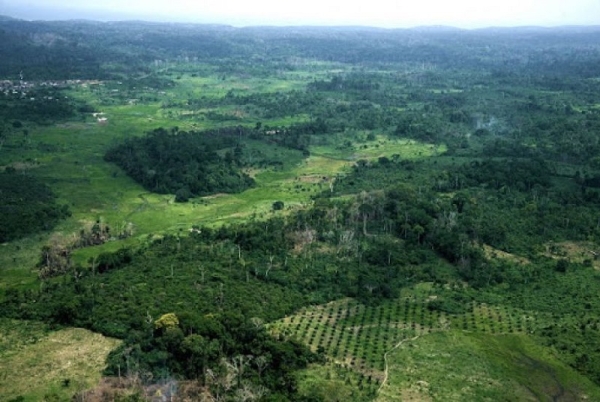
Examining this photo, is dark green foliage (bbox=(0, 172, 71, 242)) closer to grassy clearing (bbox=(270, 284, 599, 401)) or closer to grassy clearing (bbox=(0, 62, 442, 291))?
grassy clearing (bbox=(0, 62, 442, 291))

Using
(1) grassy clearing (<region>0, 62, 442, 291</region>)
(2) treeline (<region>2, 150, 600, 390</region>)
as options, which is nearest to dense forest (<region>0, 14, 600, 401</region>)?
A: (2) treeline (<region>2, 150, 600, 390</region>)

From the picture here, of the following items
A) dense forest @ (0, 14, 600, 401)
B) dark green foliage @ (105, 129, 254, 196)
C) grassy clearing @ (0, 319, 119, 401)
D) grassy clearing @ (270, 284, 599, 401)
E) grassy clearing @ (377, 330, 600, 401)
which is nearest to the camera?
grassy clearing @ (0, 319, 119, 401)

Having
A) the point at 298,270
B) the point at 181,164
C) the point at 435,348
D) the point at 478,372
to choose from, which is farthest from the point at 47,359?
the point at 181,164

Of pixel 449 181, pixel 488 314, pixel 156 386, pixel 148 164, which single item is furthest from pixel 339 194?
pixel 156 386

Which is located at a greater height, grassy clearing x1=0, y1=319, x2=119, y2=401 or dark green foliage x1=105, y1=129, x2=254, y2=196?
grassy clearing x1=0, y1=319, x2=119, y2=401

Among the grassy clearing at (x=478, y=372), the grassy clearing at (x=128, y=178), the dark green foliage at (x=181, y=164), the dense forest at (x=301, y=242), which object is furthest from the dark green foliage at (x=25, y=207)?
the grassy clearing at (x=478, y=372)

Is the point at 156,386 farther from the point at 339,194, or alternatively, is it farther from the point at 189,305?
the point at 339,194

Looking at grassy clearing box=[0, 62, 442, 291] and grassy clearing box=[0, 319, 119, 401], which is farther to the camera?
grassy clearing box=[0, 62, 442, 291]

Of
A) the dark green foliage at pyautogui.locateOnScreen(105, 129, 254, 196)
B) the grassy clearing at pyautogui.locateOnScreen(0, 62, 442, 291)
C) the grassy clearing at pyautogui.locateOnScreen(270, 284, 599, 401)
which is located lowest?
the grassy clearing at pyautogui.locateOnScreen(0, 62, 442, 291)

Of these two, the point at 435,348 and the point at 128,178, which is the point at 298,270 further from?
the point at 128,178
